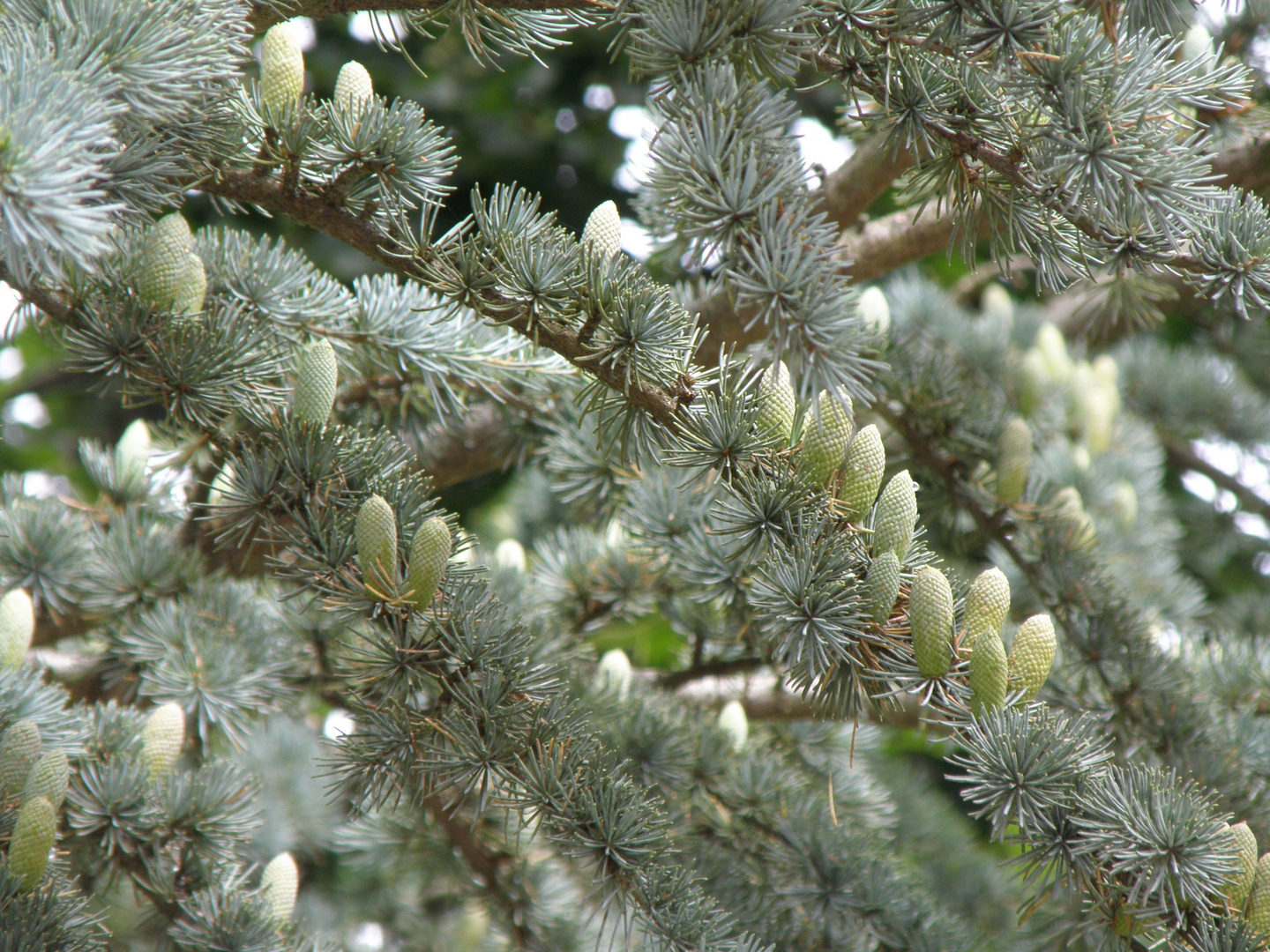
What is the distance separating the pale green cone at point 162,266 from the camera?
71cm

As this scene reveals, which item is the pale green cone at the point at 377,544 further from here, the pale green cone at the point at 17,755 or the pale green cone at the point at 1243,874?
the pale green cone at the point at 1243,874

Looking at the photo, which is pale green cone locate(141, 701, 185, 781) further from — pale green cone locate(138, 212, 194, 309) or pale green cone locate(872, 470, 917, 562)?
pale green cone locate(872, 470, 917, 562)

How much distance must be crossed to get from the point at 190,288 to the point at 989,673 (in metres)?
0.61

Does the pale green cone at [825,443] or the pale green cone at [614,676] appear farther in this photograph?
the pale green cone at [614,676]

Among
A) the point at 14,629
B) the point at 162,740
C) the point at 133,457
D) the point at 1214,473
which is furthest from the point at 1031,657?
the point at 1214,473

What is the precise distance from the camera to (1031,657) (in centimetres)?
62

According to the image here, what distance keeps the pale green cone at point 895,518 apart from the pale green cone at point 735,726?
482 mm

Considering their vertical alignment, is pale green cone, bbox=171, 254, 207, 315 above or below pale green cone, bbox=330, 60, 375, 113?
below

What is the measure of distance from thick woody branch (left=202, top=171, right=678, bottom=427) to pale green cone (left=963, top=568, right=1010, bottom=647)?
22 cm

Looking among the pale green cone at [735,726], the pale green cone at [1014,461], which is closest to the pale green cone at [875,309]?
the pale green cone at [1014,461]

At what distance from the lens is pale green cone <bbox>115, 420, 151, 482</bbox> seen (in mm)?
1169

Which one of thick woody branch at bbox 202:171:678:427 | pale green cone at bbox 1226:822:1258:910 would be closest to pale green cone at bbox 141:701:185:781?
thick woody branch at bbox 202:171:678:427

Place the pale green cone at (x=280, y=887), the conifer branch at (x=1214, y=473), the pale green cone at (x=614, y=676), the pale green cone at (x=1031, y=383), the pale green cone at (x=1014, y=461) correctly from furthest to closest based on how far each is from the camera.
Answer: the conifer branch at (x=1214, y=473)
the pale green cone at (x=1031, y=383)
the pale green cone at (x=1014, y=461)
the pale green cone at (x=614, y=676)
the pale green cone at (x=280, y=887)

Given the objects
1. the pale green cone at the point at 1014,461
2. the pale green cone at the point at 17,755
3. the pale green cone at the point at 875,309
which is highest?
the pale green cone at the point at 875,309
